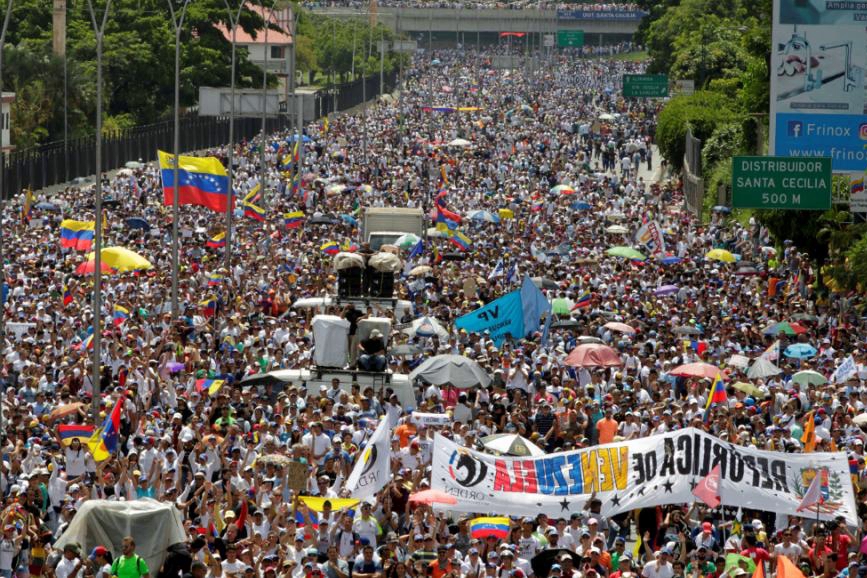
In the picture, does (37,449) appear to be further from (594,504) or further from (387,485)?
(594,504)

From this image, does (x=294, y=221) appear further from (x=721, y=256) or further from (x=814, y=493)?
(x=814, y=493)

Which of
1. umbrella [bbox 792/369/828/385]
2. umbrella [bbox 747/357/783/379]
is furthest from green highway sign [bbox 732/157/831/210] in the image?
umbrella [bbox 792/369/828/385]

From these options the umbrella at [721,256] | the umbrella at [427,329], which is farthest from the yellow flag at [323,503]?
the umbrella at [721,256]

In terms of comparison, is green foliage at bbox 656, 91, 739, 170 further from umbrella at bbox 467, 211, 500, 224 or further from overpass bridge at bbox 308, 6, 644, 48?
overpass bridge at bbox 308, 6, 644, 48

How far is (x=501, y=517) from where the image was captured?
64.6ft

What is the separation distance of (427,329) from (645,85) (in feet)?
209

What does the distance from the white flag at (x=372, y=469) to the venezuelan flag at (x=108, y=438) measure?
3.28 metres

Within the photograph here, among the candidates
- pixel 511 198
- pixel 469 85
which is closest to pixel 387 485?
pixel 511 198

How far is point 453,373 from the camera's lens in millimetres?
26047

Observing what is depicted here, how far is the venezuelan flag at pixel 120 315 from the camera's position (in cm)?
3391

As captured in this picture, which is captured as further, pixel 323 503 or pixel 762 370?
pixel 762 370

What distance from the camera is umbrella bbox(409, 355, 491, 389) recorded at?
85.4ft

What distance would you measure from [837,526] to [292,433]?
6.50 metres

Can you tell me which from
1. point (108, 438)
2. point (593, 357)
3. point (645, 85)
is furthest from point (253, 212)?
point (645, 85)
